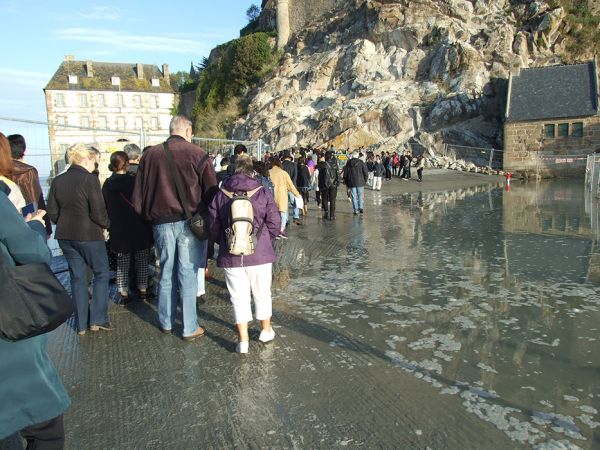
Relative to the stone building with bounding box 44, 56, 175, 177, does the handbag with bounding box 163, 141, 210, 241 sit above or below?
below

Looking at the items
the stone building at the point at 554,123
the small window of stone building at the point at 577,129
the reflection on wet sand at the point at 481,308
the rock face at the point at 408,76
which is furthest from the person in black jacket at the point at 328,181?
the small window of stone building at the point at 577,129

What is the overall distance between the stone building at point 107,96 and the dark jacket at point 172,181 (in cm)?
5772

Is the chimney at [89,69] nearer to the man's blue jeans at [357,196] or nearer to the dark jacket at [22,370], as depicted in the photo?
the man's blue jeans at [357,196]

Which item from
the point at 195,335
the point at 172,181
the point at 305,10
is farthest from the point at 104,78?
the point at 195,335

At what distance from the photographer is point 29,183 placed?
4.92m

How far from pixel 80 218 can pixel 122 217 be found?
0.99 metres

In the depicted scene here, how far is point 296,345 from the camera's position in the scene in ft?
14.5

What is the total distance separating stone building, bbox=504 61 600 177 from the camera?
3102 centimetres

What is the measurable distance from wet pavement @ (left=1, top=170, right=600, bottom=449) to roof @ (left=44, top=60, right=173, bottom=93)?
204ft

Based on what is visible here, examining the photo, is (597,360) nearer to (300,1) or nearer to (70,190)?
(70,190)

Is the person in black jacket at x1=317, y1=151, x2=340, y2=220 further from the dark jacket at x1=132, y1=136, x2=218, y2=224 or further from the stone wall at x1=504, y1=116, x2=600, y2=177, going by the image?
the stone wall at x1=504, y1=116, x2=600, y2=177

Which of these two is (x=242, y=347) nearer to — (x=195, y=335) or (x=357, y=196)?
(x=195, y=335)

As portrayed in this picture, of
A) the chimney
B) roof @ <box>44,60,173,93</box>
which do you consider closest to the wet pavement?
roof @ <box>44,60,173,93</box>

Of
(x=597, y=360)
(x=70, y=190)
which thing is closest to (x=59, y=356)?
(x=70, y=190)
